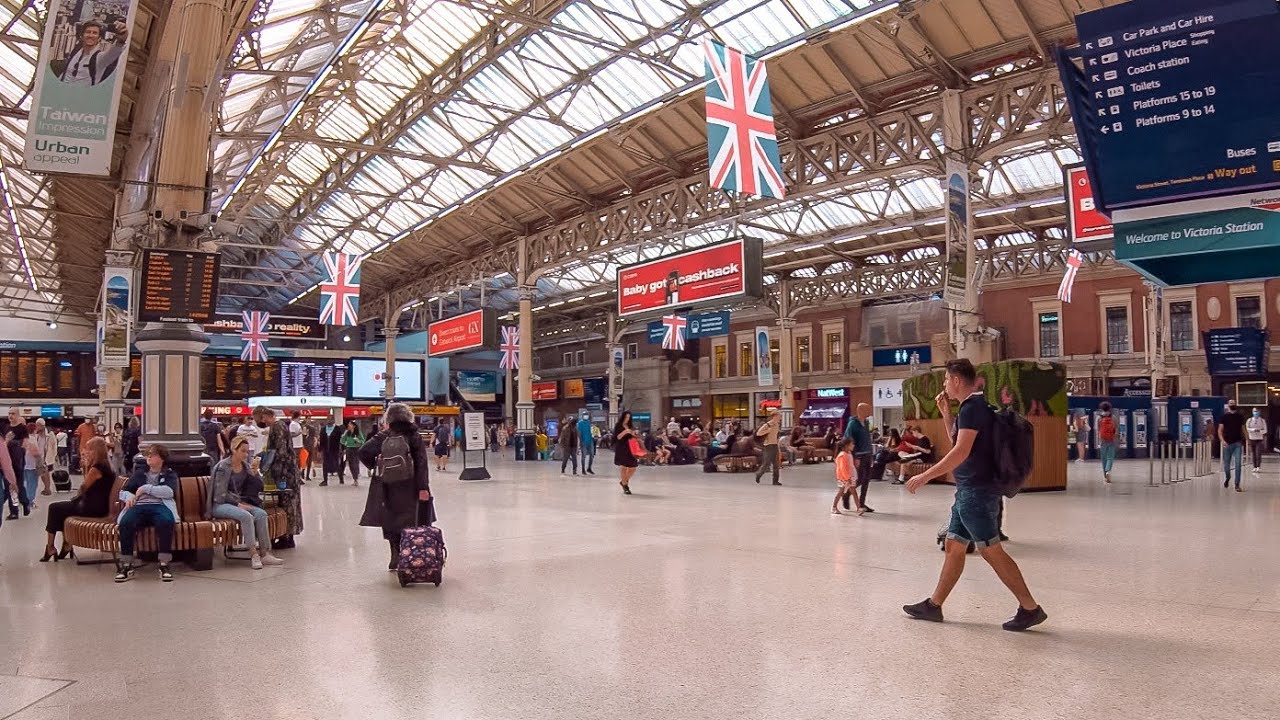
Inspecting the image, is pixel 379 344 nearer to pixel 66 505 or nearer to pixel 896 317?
pixel 896 317

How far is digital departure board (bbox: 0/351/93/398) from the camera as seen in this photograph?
35688mm

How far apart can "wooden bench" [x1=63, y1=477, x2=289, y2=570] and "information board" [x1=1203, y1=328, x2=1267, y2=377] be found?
2856cm

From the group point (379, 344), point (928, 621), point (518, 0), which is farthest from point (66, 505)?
point (379, 344)

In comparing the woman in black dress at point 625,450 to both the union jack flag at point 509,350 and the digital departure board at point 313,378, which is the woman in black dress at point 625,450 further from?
the digital departure board at point 313,378

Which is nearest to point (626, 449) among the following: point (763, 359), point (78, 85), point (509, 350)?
point (78, 85)

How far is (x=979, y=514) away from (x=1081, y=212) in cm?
962

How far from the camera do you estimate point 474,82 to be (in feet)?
68.9

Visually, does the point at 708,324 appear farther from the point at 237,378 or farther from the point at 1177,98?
the point at 1177,98

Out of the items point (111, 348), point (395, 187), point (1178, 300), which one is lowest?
point (111, 348)

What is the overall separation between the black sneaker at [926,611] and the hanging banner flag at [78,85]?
853cm

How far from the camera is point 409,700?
13.2 ft

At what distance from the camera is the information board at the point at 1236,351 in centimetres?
2692

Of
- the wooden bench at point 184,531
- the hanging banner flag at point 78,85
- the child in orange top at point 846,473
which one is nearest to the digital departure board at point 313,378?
the hanging banner flag at point 78,85

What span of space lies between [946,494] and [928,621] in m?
10.3
